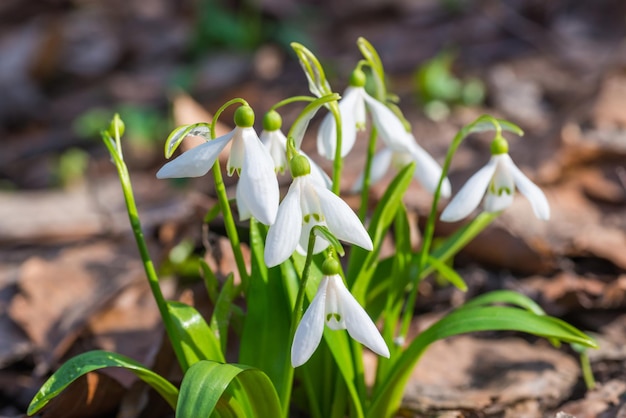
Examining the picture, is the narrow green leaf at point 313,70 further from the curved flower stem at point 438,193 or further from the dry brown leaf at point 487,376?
the dry brown leaf at point 487,376

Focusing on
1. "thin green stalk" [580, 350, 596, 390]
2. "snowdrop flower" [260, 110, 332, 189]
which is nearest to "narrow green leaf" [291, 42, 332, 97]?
"snowdrop flower" [260, 110, 332, 189]

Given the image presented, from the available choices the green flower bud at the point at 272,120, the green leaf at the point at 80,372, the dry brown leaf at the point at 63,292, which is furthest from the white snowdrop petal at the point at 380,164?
the dry brown leaf at the point at 63,292

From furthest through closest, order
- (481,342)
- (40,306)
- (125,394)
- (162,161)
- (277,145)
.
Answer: (162,161) → (40,306) → (481,342) → (125,394) → (277,145)

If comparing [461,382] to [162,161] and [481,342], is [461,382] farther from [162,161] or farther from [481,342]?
[162,161]

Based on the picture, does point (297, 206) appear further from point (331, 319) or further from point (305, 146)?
point (305, 146)

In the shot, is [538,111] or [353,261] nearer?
[353,261]

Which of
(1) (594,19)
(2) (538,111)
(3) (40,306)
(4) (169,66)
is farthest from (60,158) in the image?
(1) (594,19)
